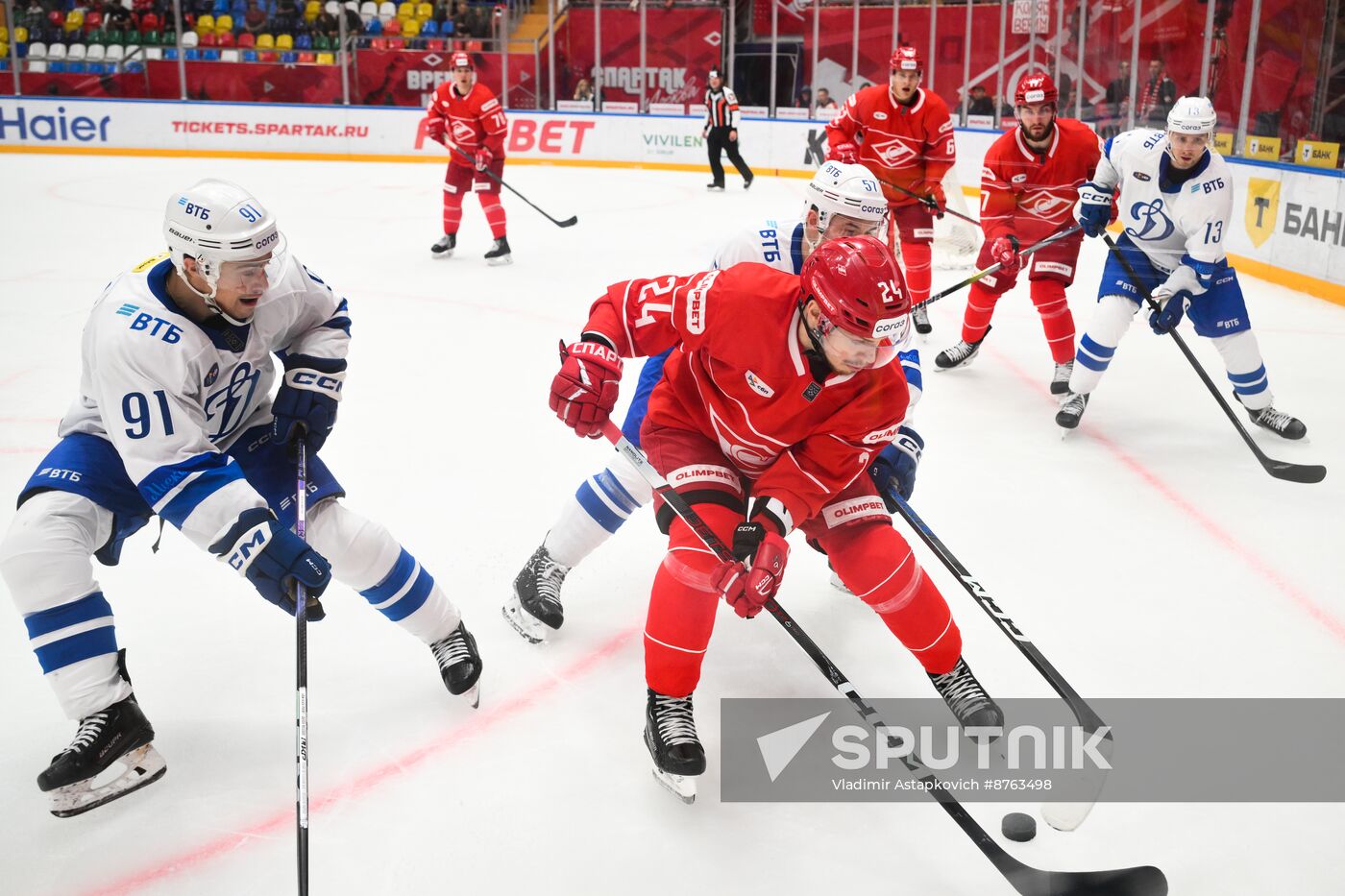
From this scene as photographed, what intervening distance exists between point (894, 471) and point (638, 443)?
54 cm

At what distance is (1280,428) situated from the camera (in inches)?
156

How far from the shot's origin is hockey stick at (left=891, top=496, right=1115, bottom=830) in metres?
1.92

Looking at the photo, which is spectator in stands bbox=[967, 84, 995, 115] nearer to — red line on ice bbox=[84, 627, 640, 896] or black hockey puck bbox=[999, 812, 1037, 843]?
red line on ice bbox=[84, 627, 640, 896]

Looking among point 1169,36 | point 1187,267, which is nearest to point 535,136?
point 1169,36

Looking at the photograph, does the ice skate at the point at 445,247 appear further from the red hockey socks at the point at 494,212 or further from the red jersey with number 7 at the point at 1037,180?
the red jersey with number 7 at the point at 1037,180

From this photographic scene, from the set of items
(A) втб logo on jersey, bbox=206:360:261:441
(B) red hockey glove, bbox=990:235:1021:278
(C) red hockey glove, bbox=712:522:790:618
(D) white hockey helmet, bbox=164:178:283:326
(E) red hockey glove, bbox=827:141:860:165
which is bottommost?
(C) red hockey glove, bbox=712:522:790:618

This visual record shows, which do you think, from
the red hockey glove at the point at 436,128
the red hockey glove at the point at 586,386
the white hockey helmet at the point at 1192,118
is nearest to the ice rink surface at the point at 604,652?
the red hockey glove at the point at 586,386

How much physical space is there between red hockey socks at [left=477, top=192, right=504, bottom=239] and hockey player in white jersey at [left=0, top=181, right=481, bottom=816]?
4.69 metres

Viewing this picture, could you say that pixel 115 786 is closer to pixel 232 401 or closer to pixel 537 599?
pixel 232 401

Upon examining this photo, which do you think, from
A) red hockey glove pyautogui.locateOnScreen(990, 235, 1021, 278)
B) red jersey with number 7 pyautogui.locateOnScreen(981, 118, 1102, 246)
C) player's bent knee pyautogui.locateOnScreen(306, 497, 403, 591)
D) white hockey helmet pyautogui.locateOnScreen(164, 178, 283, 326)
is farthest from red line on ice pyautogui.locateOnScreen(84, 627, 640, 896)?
red jersey with number 7 pyautogui.locateOnScreen(981, 118, 1102, 246)

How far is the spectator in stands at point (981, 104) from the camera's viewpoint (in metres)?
10.1

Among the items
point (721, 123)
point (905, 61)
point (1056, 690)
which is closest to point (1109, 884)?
point (1056, 690)

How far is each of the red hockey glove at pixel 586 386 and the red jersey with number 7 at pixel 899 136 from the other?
11.1 ft

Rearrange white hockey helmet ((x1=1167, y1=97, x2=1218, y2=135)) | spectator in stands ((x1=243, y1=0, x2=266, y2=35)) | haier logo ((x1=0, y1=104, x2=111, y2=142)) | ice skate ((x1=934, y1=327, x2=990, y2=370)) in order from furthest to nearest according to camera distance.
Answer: spectator in stands ((x1=243, y1=0, x2=266, y2=35)) < haier logo ((x1=0, y1=104, x2=111, y2=142)) < ice skate ((x1=934, y1=327, x2=990, y2=370)) < white hockey helmet ((x1=1167, y1=97, x2=1218, y2=135))
